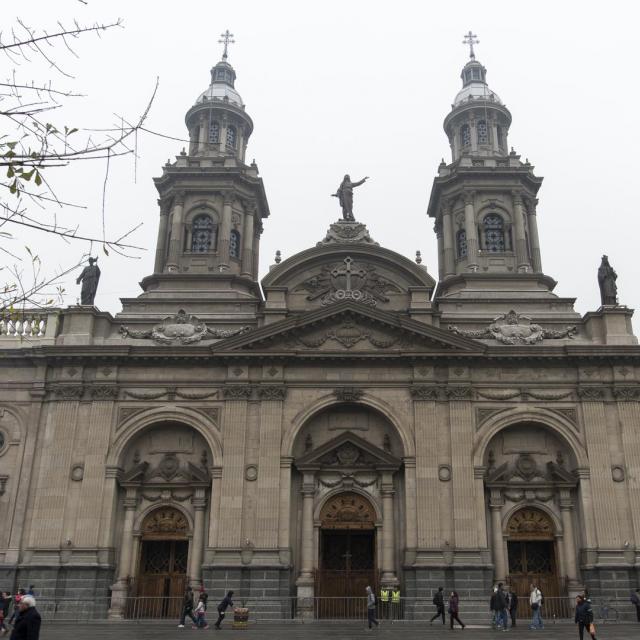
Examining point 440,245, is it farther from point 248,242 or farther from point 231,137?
point 231,137

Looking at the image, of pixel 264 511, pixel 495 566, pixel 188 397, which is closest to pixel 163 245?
pixel 188 397

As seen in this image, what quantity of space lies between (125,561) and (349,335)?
14.2 metres

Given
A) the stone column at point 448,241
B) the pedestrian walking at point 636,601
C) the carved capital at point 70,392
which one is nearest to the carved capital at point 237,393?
the carved capital at point 70,392

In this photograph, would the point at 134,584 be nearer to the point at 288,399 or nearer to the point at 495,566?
the point at 288,399

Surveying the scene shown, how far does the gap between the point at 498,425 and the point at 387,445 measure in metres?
5.11

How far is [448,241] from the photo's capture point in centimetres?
4247

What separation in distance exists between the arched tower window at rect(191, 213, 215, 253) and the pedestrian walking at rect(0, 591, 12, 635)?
800 inches

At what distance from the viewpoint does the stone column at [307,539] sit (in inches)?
1212

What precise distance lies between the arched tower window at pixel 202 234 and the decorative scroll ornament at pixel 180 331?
270 inches

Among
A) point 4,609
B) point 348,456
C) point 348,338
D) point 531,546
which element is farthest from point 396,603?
point 4,609

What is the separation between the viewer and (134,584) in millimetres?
31812

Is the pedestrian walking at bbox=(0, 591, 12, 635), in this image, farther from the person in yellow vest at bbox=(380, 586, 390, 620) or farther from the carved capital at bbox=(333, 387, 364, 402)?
the carved capital at bbox=(333, 387, 364, 402)

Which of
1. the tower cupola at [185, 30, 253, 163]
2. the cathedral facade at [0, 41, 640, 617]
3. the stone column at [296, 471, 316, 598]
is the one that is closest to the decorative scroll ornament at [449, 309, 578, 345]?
the cathedral facade at [0, 41, 640, 617]

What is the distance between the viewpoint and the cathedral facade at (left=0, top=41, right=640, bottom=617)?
102ft
